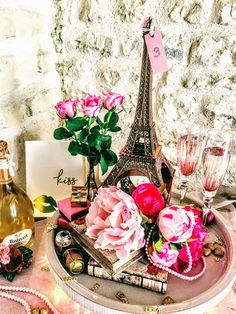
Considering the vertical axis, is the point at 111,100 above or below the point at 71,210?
above

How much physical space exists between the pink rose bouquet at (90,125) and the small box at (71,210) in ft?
0.46

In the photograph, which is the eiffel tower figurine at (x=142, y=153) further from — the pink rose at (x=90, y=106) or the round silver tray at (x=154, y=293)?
the round silver tray at (x=154, y=293)

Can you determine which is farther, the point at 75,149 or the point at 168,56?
the point at 168,56

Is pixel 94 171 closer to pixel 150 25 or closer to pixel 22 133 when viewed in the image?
pixel 22 133

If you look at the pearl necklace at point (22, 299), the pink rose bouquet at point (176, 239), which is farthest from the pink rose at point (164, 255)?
the pearl necklace at point (22, 299)

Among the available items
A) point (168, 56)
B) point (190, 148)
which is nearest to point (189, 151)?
point (190, 148)

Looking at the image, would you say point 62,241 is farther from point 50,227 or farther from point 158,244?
point 158,244

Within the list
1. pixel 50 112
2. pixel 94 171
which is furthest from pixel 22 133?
pixel 94 171

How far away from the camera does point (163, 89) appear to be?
3.91 feet

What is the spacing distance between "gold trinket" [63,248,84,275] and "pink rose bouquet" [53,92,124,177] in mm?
276

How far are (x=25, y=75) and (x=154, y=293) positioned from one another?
2.48 feet

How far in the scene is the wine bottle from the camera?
91 centimetres

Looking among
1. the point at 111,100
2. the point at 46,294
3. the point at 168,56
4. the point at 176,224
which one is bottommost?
the point at 46,294

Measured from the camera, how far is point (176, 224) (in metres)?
0.76
